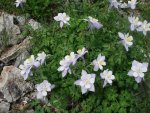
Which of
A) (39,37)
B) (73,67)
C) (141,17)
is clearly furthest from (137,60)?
(141,17)

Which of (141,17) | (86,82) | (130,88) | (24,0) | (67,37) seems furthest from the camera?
(141,17)

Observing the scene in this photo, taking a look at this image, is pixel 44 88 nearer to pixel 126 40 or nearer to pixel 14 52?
pixel 126 40

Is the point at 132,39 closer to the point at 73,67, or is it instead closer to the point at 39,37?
the point at 73,67

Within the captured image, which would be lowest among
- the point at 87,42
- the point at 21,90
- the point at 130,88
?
the point at 21,90

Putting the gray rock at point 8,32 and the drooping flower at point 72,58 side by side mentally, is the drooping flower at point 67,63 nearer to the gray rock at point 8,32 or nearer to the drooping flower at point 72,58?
the drooping flower at point 72,58

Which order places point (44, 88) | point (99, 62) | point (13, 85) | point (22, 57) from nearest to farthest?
point (99, 62) < point (44, 88) < point (13, 85) < point (22, 57)

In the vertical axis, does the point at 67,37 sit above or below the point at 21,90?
above

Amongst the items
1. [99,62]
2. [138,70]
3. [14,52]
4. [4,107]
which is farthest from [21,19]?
[138,70]

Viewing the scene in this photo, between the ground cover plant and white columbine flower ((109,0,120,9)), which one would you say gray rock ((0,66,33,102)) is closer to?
the ground cover plant
